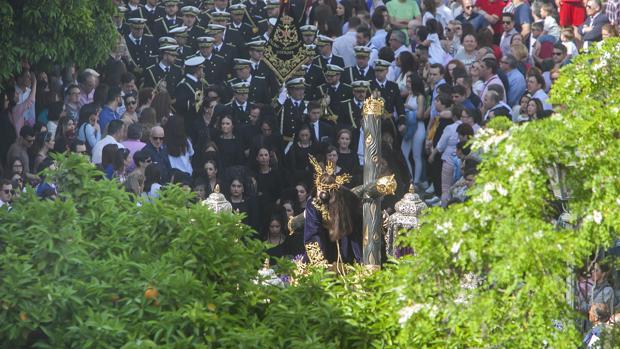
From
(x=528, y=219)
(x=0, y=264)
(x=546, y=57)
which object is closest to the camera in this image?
(x=528, y=219)

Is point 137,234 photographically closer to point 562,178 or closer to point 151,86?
point 562,178

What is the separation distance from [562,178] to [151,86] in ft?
45.7

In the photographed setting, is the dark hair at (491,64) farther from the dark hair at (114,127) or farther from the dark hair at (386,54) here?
the dark hair at (114,127)

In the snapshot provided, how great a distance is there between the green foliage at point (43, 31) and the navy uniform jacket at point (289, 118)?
338 cm

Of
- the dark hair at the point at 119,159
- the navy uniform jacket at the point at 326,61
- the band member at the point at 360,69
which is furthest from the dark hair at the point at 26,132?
the band member at the point at 360,69

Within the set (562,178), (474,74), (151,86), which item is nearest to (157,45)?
(151,86)

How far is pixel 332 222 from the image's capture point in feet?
75.2

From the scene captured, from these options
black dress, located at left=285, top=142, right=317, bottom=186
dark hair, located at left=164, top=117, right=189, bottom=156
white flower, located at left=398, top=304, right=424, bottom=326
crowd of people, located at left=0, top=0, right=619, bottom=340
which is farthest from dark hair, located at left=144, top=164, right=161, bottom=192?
white flower, located at left=398, top=304, right=424, bottom=326

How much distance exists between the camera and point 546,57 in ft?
108

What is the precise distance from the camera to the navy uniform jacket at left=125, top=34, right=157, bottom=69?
30422 mm

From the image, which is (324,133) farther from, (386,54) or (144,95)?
(386,54)

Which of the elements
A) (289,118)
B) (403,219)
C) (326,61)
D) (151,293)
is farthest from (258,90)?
(151,293)

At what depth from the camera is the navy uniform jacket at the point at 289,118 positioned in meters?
29.2

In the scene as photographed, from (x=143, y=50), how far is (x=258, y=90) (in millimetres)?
1926
